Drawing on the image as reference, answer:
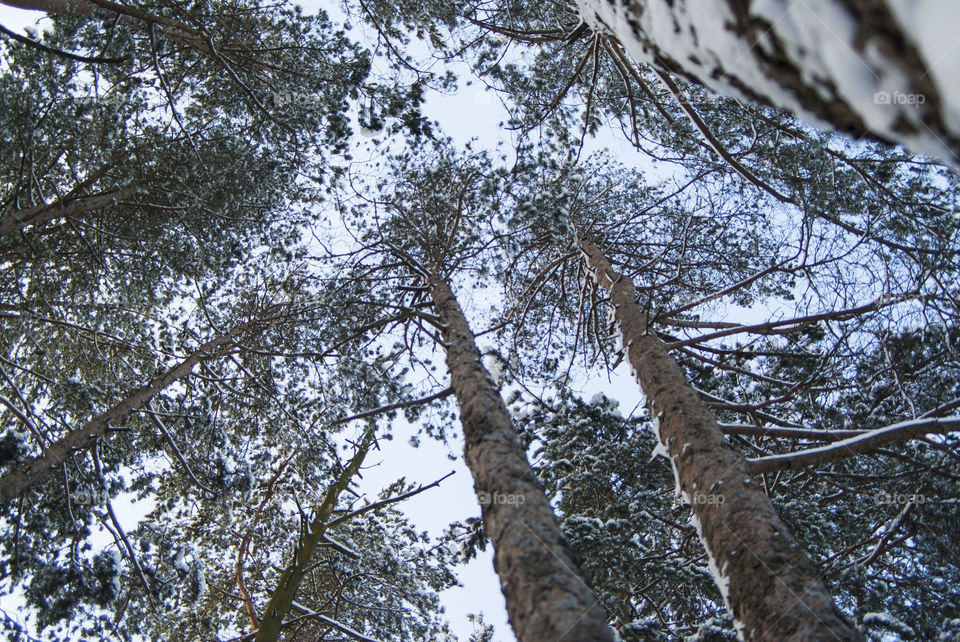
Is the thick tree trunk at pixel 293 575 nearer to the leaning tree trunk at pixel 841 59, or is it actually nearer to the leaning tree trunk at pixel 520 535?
the leaning tree trunk at pixel 520 535

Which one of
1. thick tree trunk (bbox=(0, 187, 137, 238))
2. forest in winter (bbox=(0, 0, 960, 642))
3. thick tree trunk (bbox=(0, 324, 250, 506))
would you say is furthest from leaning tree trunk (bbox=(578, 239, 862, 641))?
thick tree trunk (bbox=(0, 187, 137, 238))

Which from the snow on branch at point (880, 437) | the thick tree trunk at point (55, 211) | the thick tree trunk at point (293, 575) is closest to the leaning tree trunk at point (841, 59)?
the snow on branch at point (880, 437)

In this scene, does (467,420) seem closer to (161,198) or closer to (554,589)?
(554,589)

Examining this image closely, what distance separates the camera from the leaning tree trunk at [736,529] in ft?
9.79

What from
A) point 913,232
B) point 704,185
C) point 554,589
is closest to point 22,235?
point 554,589

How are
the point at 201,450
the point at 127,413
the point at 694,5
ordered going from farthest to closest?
the point at 201,450 < the point at 127,413 < the point at 694,5

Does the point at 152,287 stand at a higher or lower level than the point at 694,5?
higher

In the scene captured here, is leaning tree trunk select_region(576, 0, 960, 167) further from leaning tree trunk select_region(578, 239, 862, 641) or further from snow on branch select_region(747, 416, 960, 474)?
snow on branch select_region(747, 416, 960, 474)

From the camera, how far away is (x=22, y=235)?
5.68m

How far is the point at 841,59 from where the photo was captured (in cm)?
92

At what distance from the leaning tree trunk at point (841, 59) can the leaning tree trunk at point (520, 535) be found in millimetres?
2107

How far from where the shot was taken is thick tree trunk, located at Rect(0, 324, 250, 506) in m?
5.67

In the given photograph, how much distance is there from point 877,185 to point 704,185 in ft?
5.75

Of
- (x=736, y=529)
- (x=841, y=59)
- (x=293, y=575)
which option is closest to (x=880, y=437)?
(x=736, y=529)
